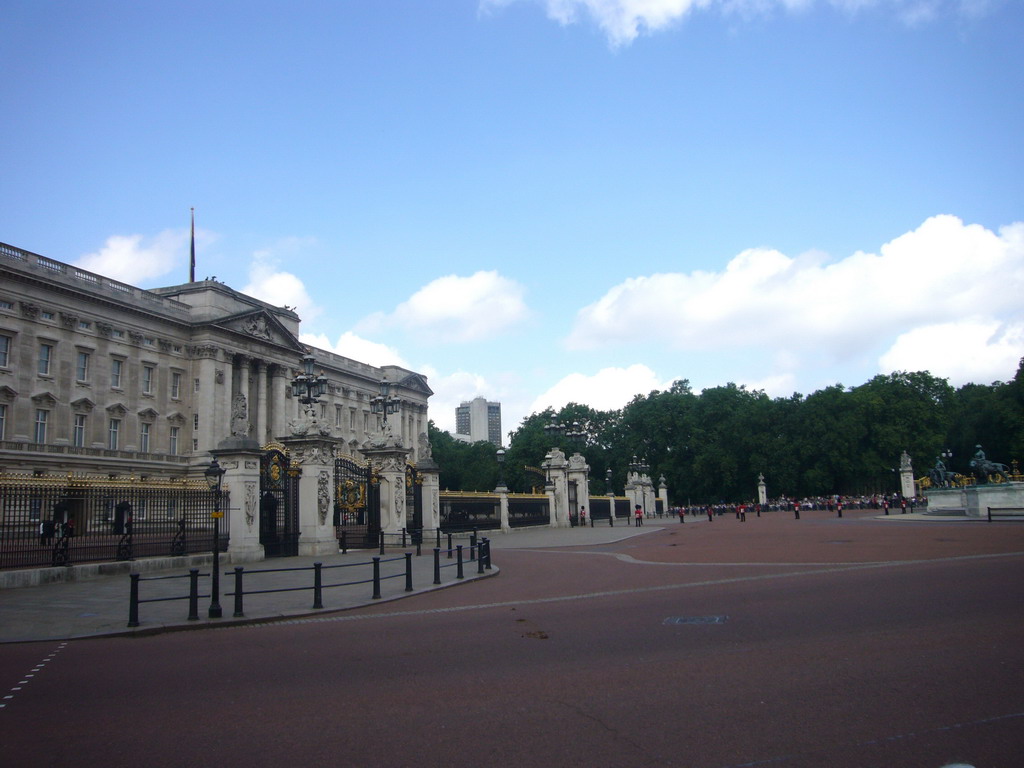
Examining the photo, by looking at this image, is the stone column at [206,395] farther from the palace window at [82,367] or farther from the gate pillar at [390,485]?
the gate pillar at [390,485]

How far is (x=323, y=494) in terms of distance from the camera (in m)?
25.5

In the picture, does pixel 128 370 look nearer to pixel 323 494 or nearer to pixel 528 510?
pixel 528 510

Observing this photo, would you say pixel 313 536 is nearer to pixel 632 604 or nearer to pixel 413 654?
pixel 632 604

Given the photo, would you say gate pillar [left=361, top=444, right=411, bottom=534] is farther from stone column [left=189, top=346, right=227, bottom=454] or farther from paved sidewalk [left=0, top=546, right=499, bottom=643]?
stone column [left=189, top=346, right=227, bottom=454]

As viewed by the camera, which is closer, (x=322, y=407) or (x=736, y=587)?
(x=736, y=587)

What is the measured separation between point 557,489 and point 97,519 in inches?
1424

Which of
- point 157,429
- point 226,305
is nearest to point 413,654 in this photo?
point 157,429

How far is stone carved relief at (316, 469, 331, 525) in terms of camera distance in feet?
83.0

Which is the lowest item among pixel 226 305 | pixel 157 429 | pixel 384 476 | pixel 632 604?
pixel 632 604

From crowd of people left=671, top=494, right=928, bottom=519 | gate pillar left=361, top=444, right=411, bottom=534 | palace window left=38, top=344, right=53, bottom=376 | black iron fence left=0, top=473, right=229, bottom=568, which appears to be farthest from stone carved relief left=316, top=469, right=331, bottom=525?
crowd of people left=671, top=494, right=928, bottom=519

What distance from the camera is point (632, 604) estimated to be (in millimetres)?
13070

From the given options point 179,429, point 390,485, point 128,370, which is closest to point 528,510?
point 390,485

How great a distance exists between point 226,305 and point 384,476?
45350 millimetres

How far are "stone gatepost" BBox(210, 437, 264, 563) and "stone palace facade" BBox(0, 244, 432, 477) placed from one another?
13353mm
